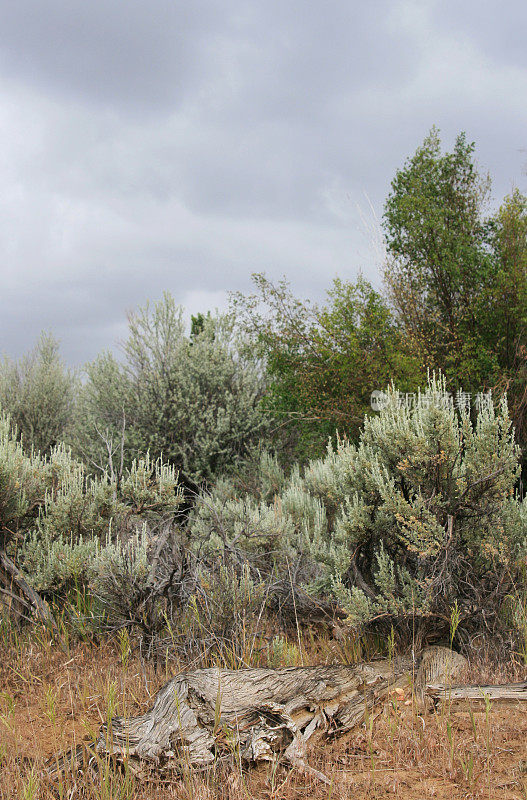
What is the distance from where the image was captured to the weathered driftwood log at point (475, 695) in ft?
10.7

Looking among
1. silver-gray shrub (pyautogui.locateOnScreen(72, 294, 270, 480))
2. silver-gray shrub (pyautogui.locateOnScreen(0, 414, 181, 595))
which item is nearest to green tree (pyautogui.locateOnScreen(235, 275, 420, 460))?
silver-gray shrub (pyautogui.locateOnScreen(72, 294, 270, 480))

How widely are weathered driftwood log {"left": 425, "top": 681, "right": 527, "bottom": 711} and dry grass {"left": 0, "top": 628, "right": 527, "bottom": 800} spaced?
0.06 metres

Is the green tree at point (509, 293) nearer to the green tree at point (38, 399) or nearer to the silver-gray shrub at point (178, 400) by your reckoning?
the silver-gray shrub at point (178, 400)

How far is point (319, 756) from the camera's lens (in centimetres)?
288

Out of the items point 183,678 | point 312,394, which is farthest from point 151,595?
point 312,394

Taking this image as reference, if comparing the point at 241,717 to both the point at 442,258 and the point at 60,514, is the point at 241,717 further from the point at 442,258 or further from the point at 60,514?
the point at 442,258

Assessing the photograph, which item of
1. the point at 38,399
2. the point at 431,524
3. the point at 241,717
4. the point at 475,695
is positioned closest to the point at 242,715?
the point at 241,717

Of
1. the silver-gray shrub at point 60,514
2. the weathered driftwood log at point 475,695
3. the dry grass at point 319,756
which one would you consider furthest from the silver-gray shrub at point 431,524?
the silver-gray shrub at point 60,514

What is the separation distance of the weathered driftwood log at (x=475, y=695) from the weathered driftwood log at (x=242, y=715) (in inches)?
13.5

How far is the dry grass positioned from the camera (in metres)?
2.59

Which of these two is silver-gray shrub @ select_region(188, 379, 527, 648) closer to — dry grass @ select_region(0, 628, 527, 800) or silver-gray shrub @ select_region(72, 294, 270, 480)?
dry grass @ select_region(0, 628, 527, 800)

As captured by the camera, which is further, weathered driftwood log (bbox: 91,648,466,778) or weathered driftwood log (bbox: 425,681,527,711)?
weathered driftwood log (bbox: 425,681,527,711)

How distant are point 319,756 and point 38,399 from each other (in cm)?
→ 1418

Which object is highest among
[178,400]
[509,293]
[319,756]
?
[509,293]
